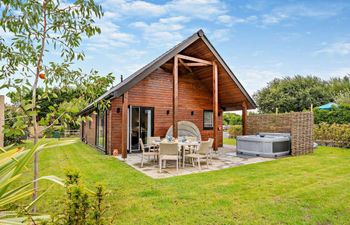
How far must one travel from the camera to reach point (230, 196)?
4219 millimetres

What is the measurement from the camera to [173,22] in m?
10.5

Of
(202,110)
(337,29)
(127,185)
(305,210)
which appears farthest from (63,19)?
(337,29)

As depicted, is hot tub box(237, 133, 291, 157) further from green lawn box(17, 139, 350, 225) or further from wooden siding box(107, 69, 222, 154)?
wooden siding box(107, 69, 222, 154)

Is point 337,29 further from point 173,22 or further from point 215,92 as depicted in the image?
point 173,22

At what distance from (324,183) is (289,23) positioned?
9.80m

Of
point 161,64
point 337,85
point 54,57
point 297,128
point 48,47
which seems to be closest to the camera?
point 48,47

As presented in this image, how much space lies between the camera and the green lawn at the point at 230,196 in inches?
131

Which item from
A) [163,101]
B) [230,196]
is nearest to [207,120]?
[163,101]

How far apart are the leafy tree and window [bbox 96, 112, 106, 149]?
27.2 ft

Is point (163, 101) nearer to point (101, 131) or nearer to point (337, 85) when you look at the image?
point (101, 131)

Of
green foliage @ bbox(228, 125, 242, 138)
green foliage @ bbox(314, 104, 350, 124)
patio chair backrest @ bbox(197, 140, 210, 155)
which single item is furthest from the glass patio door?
green foliage @ bbox(314, 104, 350, 124)

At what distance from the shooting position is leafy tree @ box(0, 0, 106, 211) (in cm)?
245

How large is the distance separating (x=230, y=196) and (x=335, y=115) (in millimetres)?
13411

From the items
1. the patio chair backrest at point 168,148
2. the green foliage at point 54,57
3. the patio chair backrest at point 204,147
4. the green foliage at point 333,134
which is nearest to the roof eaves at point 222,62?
the patio chair backrest at point 204,147
